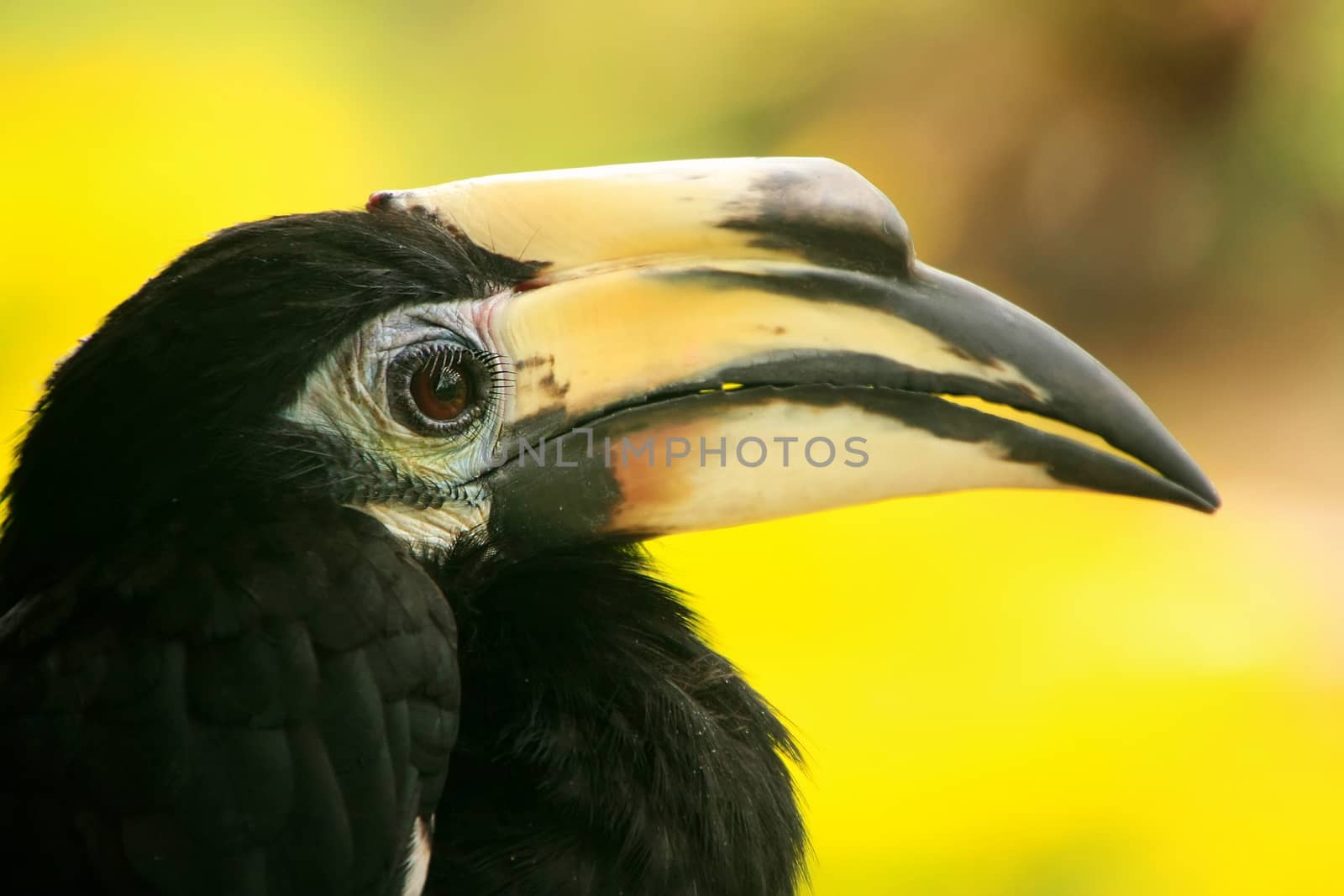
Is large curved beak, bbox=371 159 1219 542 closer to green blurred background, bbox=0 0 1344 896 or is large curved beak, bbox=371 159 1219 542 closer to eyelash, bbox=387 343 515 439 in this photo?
eyelash, bbox=387 343 515 439

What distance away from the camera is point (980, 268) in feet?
12.9

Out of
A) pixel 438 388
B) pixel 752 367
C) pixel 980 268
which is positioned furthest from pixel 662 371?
pixel 980 268

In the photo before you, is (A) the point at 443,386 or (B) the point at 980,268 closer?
(A) the point at 443,386

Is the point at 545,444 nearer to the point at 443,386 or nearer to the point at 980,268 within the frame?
the point at 443,386

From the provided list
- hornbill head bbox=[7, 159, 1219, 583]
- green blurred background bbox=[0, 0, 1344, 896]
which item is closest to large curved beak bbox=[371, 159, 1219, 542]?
hornbill head bbox=[7, 159, 1219, 583]

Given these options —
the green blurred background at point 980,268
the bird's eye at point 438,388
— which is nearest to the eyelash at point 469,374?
the bird's eye at point 438,388

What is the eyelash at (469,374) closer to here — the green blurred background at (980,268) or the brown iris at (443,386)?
the brown iris at (443,386)

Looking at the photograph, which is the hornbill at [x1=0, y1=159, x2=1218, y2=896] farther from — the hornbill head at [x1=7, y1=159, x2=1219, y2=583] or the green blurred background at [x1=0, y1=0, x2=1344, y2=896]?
the green blurred background at [x1=0, y1=0, x2=1344, y2=896]

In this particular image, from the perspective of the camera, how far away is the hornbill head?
38.7 inches

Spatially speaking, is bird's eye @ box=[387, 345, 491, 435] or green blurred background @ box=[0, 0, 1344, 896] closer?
bird's eye @ box=[387, 345, 491, 435]

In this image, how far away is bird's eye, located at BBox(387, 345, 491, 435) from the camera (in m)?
1.01

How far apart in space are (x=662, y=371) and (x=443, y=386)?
166 mm

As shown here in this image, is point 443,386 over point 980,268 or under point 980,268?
under

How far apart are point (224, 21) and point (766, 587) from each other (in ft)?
5.81
